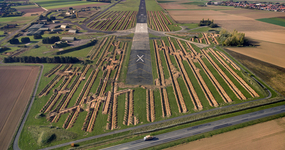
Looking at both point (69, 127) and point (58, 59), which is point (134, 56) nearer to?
point (58, 59)

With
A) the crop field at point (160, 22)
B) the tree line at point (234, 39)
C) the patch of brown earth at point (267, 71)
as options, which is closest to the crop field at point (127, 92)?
the patch of brown earth at point (267, 71)

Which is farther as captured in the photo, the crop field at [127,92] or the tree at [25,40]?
the tree at [25,40]

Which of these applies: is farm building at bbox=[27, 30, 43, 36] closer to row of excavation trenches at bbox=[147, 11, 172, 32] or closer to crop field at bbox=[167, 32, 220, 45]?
row of excavation trenches at bbox=[147, 11, 172, 32]

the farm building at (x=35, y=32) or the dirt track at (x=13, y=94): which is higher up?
the farm building at (x=35, y=32)

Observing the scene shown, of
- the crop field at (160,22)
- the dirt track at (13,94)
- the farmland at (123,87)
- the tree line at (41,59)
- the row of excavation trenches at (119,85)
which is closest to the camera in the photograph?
the dirt track at (13,94)

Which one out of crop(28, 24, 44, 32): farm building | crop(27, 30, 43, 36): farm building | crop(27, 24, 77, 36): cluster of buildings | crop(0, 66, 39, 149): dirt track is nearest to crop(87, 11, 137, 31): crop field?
crop(27, 24, 77, 36): cluster of buildings

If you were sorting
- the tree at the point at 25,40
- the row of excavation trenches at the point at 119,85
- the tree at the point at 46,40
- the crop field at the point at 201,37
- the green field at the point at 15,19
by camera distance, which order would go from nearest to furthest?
the row of excavation trenches at the point at 119,85, the tree at the point at 46,40, the crop field at the point at 201,37, the tree at the point at 25,40, the green field at the point at 15,19

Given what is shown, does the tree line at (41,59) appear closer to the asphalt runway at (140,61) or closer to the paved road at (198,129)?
the asphalt runway at (140,61)
